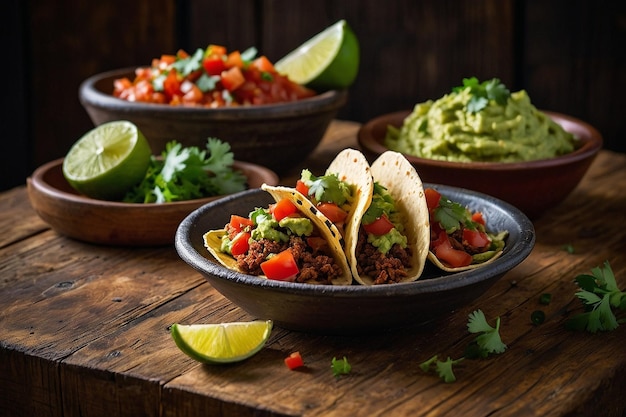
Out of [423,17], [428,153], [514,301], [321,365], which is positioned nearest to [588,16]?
[423,17]

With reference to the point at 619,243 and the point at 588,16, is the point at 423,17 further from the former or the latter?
the point at 619,243

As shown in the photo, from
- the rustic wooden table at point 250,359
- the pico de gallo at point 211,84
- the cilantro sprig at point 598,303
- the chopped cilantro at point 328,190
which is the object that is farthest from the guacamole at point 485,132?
the chopped cilantro at point 328,190

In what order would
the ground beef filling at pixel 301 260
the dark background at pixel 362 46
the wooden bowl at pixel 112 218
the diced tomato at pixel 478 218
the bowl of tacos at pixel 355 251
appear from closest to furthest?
the bowl of tacos at pixel 355 251 < the ground beef filling at pixel 301 260 < the diced tomato at pixel 478 218 < the wooden bowl at pixel 112 218 < the dark background at pixel 362 46

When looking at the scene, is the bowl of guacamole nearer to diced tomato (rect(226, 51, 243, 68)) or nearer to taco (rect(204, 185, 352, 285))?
diced tomato (rect(226, 51, 243, 68))

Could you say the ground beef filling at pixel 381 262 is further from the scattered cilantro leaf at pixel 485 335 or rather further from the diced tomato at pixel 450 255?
the scattered cilantro leaf at pixel 485 335

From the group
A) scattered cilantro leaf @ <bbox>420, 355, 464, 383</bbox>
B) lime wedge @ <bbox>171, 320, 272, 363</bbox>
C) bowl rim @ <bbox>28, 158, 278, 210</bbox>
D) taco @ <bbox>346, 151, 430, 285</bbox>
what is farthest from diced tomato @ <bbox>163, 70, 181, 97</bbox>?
scattered cilantro leaf @ <bbox>420, 355, 464, 383</bbox>
